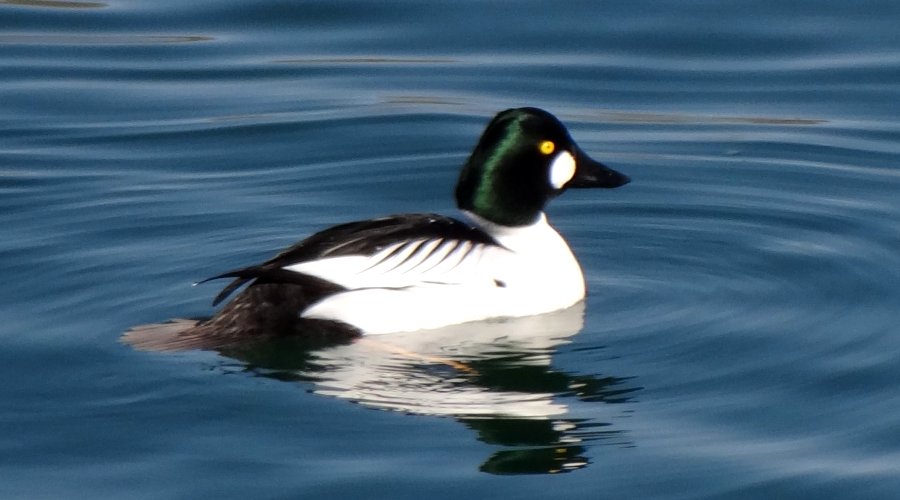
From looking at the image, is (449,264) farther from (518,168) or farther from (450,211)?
(450,211)

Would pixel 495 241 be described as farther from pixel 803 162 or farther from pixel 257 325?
pixel 803 162

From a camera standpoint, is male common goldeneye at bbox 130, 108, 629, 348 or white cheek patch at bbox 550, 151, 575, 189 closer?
male common goldeneye at bbox 130, 108, 629, 348

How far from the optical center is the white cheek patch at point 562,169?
A: 9.27 metres

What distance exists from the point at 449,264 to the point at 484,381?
80 centimetres

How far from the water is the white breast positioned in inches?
5.6

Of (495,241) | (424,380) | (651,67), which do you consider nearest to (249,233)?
(495,241)

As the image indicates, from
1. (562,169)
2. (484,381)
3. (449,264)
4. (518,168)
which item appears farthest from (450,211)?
(484,381)

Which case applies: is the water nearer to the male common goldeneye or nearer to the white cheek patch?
the male common goldeneye

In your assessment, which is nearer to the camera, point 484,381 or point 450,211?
point 484,381

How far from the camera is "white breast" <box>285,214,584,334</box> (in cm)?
853

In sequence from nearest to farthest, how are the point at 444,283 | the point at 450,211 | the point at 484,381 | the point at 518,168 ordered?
the point at 484,381 < the point at 444,283 < the point at 518,168 < the point at 450,211

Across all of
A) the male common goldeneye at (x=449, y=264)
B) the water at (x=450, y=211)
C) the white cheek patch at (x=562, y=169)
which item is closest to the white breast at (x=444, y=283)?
the male common goldeneye at (x=449, y=264)

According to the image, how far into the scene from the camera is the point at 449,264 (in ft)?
28.7

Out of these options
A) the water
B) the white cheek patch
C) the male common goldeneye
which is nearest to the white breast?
the male common goldeneye
